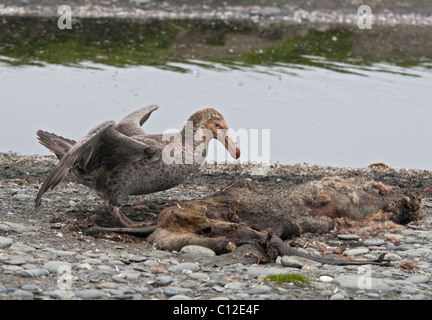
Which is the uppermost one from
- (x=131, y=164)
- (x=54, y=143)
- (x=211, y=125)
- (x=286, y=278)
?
(x=211, y=125)

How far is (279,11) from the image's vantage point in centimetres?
3444

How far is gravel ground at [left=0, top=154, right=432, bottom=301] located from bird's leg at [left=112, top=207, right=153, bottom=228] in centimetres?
14

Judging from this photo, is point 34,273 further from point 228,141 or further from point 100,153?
point 228,141

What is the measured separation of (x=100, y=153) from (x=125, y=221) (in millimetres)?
845

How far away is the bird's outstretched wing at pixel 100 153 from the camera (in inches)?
313

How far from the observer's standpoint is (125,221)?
27.7ft

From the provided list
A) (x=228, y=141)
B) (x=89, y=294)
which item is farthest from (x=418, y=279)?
(x=228, y=141)

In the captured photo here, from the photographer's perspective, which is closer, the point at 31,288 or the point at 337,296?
the point at 31,288

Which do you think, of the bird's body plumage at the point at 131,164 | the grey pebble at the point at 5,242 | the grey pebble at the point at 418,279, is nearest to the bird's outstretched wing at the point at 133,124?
the bird's body plumage at the point at 131,164

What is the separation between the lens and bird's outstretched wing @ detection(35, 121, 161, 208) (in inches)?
313

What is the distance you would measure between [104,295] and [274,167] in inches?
298

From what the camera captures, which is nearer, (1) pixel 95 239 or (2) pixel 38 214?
(1) pixel 95 239
